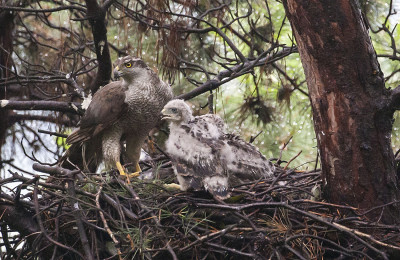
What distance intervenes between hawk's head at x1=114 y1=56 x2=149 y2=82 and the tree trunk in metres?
1.66

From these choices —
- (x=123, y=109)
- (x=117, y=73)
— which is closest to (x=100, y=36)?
(x=117, y=73)

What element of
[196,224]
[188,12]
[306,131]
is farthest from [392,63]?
[196,224]

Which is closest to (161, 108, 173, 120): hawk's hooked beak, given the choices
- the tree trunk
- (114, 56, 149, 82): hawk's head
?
(114, 56, 149, 82): hawk's head

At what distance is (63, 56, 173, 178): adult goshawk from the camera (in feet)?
17.5

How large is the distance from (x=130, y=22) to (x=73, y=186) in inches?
133

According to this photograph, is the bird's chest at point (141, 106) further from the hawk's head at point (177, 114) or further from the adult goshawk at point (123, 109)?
the hawk's head at point (177, 114)

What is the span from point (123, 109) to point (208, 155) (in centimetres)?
130

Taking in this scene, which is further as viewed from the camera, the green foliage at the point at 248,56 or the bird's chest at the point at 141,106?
the green foliage at the point at 248,56

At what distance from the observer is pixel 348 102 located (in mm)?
3977

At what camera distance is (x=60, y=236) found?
4.27m

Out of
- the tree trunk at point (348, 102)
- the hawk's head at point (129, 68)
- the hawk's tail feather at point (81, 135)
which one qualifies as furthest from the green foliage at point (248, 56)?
the tree trunk at point (348, 102)

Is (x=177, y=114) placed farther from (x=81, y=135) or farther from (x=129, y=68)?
(x=81, y=135)

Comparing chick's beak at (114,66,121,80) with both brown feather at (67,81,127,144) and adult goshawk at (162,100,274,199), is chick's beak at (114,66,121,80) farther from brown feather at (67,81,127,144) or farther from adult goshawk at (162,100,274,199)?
adult goshawk at (162,100,274,199)

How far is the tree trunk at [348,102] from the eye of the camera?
3941 mm
